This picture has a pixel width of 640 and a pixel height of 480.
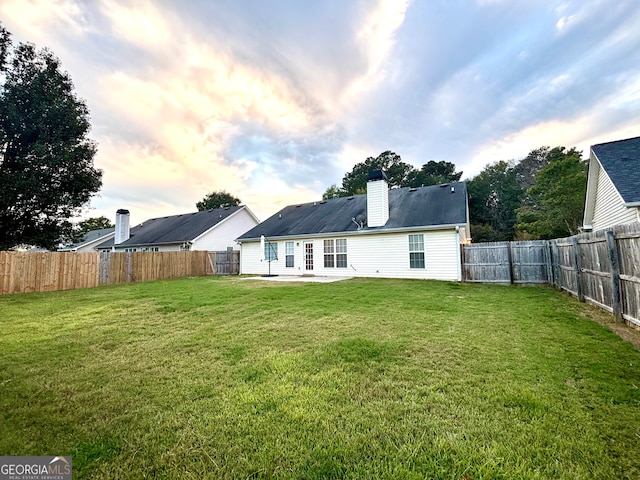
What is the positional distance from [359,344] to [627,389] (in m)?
2.70

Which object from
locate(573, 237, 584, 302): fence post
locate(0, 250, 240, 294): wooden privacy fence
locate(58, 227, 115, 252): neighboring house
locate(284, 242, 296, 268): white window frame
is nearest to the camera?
locate(573, 237, 584, 302): fence post

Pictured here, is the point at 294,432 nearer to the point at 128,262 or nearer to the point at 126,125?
the point at 126,125

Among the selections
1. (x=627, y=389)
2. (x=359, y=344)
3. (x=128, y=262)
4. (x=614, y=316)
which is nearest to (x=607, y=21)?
(x=614, y=316)

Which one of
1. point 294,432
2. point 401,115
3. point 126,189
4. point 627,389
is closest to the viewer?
point 294,432

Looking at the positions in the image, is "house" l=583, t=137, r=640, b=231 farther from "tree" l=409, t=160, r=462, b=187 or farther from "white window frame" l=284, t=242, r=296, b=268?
"tree" l=409, t=160, r=462, b=187

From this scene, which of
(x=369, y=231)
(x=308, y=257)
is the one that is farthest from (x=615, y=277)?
(x=308, y=257)

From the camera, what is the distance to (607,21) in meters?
8.60

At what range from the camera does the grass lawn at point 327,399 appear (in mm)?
1796

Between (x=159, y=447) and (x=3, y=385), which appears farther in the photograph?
(x=3, y=385)

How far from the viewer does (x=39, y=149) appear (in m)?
13.4

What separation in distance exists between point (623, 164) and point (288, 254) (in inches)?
552

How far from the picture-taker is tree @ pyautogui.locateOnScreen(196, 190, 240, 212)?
39844 mm

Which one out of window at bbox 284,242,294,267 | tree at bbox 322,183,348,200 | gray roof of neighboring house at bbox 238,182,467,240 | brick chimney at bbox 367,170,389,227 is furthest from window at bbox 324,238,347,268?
tree at bbox 322,183,348,200

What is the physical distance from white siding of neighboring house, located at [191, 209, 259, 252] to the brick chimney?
504 inches
